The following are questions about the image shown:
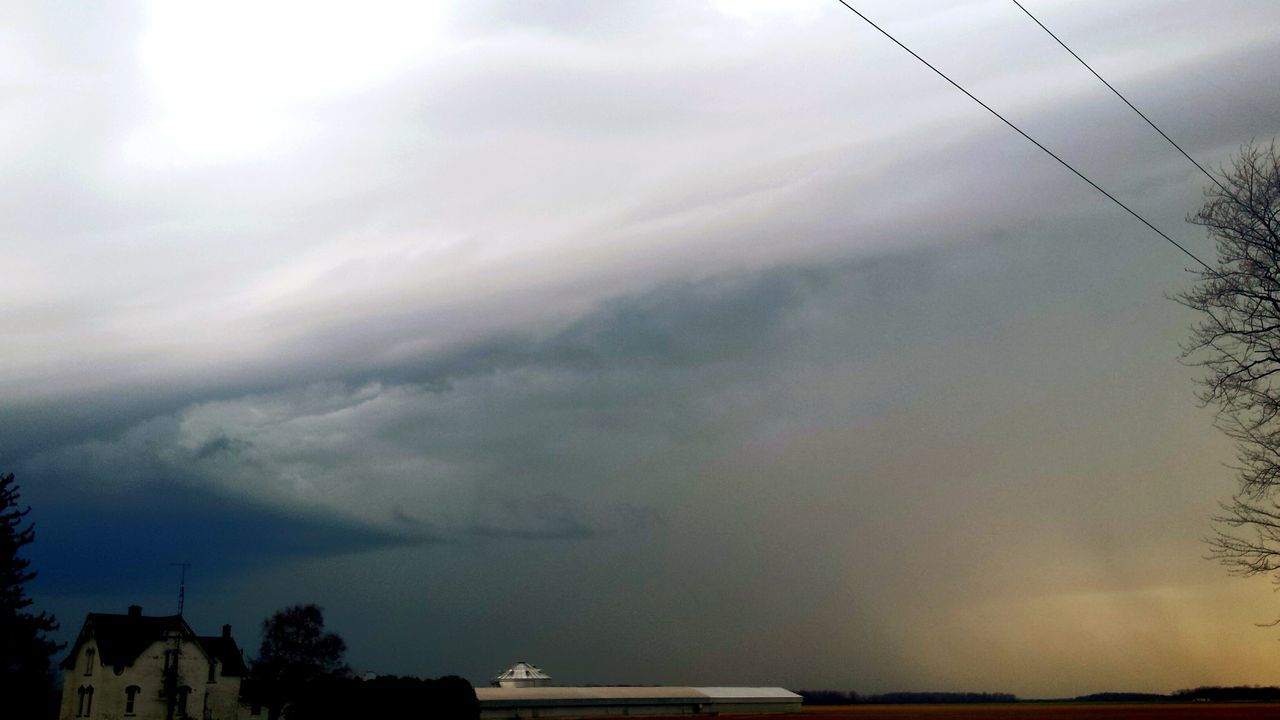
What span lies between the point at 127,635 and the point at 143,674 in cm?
332

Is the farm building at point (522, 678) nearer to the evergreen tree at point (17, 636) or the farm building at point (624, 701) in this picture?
the farm building at point (624, 701)

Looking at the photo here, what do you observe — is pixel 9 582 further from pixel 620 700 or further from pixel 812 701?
pixel 812 701

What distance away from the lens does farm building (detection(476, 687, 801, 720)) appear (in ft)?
254

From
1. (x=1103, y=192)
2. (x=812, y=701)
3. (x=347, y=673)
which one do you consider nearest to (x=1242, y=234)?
(x=1103, y=192)

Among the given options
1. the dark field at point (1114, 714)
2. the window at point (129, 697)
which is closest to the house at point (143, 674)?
the window at point (129, 697)

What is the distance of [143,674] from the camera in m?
67.2

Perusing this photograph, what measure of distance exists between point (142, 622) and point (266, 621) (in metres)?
8.24

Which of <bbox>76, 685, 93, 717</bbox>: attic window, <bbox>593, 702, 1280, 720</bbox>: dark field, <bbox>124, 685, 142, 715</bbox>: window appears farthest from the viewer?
<bbox>76, 685, 93, 717</bbox>: attic window

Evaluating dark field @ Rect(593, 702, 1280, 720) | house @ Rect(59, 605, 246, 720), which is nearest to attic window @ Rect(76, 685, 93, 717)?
house @ Rect(59, 605, 246, 720)

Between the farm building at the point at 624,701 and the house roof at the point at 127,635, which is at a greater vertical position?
the house roof at the point at 127,635

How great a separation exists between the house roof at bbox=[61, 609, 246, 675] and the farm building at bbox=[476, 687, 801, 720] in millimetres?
19597

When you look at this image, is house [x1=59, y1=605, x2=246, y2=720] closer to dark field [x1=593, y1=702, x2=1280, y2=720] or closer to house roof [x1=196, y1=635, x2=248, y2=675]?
house roof [x1=196, y1=635, x2=248, y2=675]

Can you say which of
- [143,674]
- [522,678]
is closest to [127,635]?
[143,674]

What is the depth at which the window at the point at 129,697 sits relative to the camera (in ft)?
216
